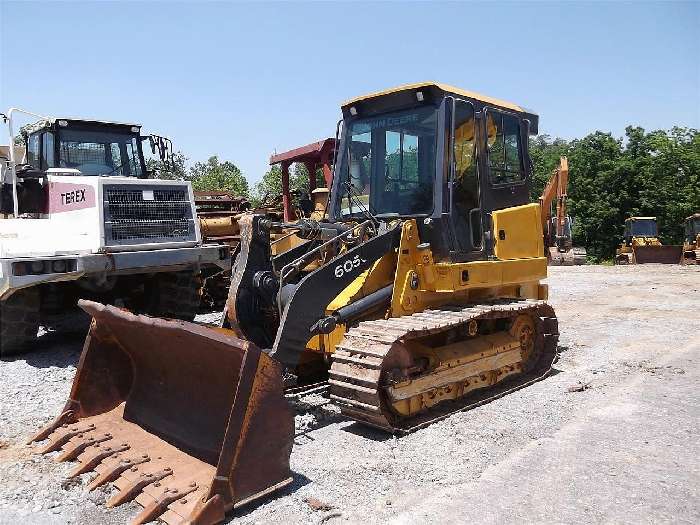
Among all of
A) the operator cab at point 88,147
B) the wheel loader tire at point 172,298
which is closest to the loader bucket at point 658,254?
the operator cab at point 88,147

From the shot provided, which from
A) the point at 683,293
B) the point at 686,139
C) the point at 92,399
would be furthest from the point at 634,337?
the point at 686,139

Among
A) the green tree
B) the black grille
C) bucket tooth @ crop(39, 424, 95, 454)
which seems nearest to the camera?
bucket tooth @ crop(39, 424, 95, 454)

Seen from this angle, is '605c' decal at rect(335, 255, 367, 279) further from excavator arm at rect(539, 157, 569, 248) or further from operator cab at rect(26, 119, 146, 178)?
operator cab at rect(26, 119, 146, 178)

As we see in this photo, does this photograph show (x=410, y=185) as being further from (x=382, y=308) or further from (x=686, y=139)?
(x=686, y=139)

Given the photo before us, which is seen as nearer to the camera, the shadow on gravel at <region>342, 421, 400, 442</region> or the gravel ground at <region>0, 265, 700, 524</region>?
the gravel ground at <region>0, 265, 700, 524</region>

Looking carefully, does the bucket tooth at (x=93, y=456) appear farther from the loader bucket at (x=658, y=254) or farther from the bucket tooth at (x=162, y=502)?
the loader bucket at (x=658, y=254)

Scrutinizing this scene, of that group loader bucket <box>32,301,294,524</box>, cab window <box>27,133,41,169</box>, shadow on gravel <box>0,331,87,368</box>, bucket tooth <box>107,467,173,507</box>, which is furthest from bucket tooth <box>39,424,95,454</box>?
cab window <box>27,133,41,169</box>

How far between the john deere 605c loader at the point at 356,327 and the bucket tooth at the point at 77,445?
0.05 feet

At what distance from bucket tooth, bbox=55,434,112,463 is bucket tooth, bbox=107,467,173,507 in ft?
2.42

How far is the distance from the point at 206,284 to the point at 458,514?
8.88 meters

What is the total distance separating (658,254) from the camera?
2697 centimetres

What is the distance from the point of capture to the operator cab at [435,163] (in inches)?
227

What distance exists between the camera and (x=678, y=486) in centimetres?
383

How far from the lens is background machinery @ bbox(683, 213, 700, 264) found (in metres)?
25.2
